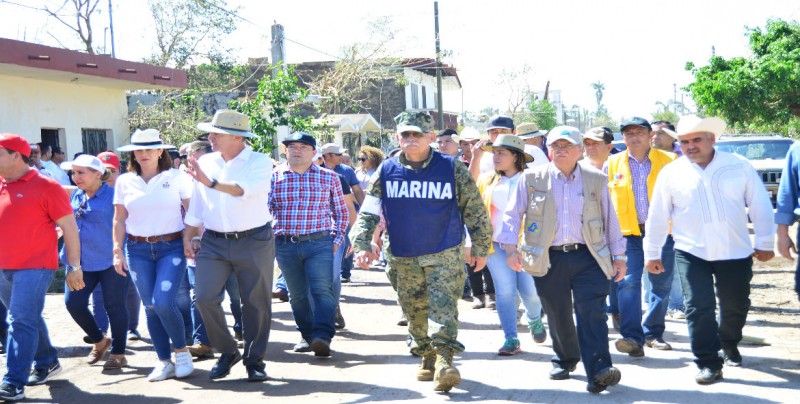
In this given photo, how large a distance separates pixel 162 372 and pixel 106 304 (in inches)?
38.0

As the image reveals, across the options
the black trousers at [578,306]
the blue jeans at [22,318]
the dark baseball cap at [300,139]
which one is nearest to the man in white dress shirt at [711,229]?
the black trousers at [578,306]

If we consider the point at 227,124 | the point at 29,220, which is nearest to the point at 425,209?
the point at 227,124

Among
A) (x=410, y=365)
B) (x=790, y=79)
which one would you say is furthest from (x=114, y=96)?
(x=790, y=79)

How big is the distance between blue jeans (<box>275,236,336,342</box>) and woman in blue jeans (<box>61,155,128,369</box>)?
1476 millimetres

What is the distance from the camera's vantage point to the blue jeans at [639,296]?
24.5ft

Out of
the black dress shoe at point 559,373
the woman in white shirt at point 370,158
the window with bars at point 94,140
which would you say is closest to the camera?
the black dress shoe at point 559,373

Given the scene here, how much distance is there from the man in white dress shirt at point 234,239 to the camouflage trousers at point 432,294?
1.06 meters

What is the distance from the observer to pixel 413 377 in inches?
275

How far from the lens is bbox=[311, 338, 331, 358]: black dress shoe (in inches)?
309

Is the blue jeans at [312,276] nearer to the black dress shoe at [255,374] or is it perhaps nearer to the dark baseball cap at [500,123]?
the black dress shoe at [255,374]

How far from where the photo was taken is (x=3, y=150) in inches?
262

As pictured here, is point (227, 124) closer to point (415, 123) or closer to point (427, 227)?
point (415, 123)

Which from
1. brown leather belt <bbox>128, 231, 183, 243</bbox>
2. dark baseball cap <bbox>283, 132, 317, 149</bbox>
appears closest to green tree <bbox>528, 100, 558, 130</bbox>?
dark baseball cap <bbox>283, 132, 317, 149</bbox>

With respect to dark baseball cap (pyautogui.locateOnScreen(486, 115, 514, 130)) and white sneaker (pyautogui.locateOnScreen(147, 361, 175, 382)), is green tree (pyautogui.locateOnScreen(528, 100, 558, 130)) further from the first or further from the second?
white sneaker (pyautogui.locateOnScreen(147, 361, 175, 382))
